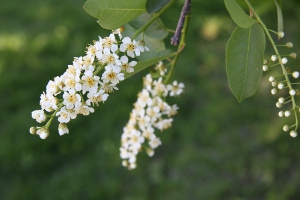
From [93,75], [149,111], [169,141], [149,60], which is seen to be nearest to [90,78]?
[93,75]

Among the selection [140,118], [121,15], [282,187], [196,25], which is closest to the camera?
[121,15]

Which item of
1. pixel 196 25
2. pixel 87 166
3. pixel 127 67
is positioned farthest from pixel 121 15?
pixel 196 25

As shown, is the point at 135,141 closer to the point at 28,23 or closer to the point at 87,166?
the point at 87,166

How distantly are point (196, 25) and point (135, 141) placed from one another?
273 cm

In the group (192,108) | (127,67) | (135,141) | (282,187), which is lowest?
(282,187)

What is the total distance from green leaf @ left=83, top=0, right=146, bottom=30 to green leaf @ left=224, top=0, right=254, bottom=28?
18 centimetres

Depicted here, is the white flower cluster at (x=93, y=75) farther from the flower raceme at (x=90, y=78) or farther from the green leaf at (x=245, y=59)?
the green leaf at (x=245, y=59)

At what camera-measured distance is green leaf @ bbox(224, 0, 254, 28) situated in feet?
3.30

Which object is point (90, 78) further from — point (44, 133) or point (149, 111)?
point (149, 111)

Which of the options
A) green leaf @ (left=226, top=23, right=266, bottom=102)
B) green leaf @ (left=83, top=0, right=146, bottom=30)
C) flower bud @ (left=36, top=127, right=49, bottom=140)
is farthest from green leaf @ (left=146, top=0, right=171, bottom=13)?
flower bud @ (left=36, top=127, right=49, bottom=140)

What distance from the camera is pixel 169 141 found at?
10.9 feet

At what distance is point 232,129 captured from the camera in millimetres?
3295

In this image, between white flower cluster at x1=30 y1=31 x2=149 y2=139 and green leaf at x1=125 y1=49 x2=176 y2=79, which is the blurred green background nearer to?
green leaf at x1=125 y1=49 x2=176 y2=79

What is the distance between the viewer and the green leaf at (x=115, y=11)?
1048 millimetres
